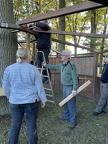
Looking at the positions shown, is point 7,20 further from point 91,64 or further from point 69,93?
point 91,64

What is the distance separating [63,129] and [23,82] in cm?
182

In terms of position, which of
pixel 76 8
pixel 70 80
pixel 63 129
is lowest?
pixel 63 129

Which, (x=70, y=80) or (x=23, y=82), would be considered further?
(x=70, y=80)

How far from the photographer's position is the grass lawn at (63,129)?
109 inches

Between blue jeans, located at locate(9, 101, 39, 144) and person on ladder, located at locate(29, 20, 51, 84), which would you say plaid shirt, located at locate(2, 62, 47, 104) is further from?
person on ladder, located at locate(29, 20, 51, 84)

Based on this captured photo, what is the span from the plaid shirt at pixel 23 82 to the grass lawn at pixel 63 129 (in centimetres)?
115

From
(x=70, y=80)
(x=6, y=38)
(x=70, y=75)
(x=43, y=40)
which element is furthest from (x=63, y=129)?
(x=6, y=38)

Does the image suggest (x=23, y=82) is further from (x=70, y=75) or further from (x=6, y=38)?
(x=6, y=38)

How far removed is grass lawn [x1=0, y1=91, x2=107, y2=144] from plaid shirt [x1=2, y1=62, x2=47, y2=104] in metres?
1.15

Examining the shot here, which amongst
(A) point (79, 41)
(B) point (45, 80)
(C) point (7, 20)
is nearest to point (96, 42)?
(A) point (79, 41)

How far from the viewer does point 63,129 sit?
10.5 ft

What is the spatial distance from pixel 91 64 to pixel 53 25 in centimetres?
1182

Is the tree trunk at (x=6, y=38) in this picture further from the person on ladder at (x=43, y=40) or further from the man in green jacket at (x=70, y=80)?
the man in green jacket at (x=70, y=80)

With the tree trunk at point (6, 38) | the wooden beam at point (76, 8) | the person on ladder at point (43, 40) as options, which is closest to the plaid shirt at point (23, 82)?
the wooden beam at point (76, 8)
